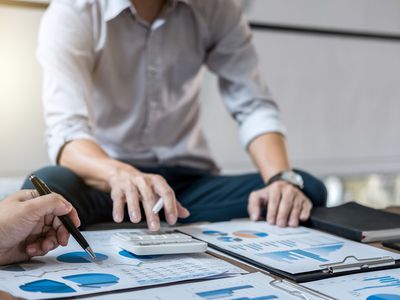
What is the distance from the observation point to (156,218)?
2.76ft

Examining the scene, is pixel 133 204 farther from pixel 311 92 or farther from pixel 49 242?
pixel 311 92

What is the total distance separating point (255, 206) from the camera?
1.06 meters

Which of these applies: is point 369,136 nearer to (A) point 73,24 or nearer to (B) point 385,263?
(A) point 73,24

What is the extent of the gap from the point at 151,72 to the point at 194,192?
0.32 m

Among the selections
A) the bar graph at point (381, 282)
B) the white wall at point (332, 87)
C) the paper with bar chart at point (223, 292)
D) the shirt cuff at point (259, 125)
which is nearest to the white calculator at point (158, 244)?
the paper with bar chart at point (223, 292)

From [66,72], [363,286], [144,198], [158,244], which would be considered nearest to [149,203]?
[144,198]

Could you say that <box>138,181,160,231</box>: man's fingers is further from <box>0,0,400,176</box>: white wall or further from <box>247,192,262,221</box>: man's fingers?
<box>0,0,400,176</box>: white wall

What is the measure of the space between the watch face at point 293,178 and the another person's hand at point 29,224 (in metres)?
0.52

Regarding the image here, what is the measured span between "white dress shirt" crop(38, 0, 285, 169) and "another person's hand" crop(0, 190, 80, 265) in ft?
1.49

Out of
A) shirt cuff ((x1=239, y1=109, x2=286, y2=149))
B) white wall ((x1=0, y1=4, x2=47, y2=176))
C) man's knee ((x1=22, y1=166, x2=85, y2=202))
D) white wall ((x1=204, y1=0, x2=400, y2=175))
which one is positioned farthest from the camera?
white wall ((x1=204, y1=0, x2=400, y2=175))

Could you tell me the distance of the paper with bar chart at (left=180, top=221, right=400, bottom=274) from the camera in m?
0.73

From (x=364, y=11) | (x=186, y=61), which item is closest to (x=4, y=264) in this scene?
(x=186, y=61)

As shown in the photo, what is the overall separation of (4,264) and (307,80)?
1.73 meters

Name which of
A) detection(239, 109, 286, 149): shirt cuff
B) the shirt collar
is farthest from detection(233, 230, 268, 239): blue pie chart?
the shirt collar
